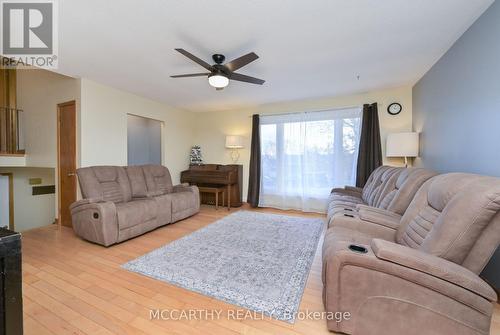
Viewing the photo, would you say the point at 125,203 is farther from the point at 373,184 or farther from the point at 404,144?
the point at 404,144

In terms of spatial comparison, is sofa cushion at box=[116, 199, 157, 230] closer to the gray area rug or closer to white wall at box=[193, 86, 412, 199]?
the gray area rug

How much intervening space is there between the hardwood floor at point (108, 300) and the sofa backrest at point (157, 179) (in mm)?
1459

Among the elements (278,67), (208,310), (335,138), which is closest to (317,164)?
(335,138)

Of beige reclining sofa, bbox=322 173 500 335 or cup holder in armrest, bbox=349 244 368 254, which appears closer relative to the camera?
beige reclining sofa, bbox=322 173 500 335

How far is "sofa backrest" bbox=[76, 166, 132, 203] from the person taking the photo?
2.91 meters

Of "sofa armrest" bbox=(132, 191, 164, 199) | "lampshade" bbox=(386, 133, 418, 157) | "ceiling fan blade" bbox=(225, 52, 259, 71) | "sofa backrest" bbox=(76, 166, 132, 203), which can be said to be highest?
"ceiling fan blade" bbox=(225, 52, 259, 71)

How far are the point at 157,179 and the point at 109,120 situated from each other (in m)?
1.32

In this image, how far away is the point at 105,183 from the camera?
3172 millimetres

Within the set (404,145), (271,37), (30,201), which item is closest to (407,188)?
(404,145)

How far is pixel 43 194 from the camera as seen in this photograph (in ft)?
15.3

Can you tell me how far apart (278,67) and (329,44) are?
736 millimetres

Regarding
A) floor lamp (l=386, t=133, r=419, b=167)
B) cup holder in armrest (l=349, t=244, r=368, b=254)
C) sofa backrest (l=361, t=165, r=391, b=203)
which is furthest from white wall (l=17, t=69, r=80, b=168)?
floor lamp (l=386, t=133, r=419, b=167)

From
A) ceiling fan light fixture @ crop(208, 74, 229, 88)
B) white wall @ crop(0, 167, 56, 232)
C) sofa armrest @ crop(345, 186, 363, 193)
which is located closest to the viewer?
ceiling fan light fixture @ crop(208, 74, 229, 88)

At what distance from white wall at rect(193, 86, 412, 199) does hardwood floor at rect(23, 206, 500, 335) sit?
2.93m
